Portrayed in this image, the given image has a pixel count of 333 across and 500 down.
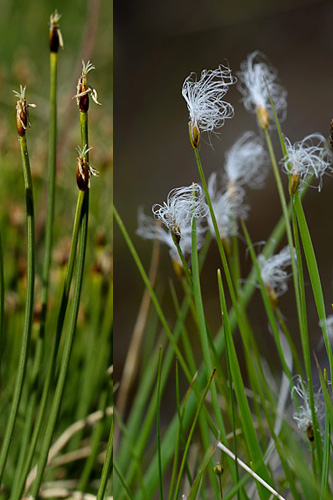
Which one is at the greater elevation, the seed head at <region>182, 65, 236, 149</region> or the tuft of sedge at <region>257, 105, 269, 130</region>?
the tuft of sedge at <region>257, 105, 269, 130</region>

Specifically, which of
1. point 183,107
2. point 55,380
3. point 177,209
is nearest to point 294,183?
point 177,209

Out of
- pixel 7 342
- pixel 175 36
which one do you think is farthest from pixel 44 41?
pixel 7 342

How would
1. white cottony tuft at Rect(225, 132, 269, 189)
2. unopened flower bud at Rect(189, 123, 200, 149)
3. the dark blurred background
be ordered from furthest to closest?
the dark blurred background < white cottony tuft at Rect(225, 132, 269, 189) < unopened flower bud at Rect(189, 123, 200, 149)

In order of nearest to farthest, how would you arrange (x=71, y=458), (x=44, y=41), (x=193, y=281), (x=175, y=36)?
1. (x=193, y=281)
2. (x=71, y=458)
3. (x=175, y=36)
4. (x=44, y=41)

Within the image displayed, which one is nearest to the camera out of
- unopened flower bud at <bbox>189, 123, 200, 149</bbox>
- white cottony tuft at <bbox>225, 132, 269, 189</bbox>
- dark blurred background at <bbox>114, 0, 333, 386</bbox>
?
unopened flower bud at <bbox>189, 123, 200, 149</bbox>

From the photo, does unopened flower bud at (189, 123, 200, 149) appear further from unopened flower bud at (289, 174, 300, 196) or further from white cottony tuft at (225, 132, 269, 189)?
white cottony tuft at (225, 132, 269, 189)

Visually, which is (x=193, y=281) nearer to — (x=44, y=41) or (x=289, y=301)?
(x=289, y=301)

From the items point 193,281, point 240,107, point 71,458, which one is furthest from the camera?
point 240,107

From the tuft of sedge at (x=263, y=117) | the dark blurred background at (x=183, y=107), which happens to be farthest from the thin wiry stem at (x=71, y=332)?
the dark blurred background at (x=183, y=107)

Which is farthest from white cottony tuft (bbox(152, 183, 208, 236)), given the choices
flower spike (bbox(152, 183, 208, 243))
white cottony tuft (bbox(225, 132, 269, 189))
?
white cottony tuft (bbox(225, 132, 269, 189))
